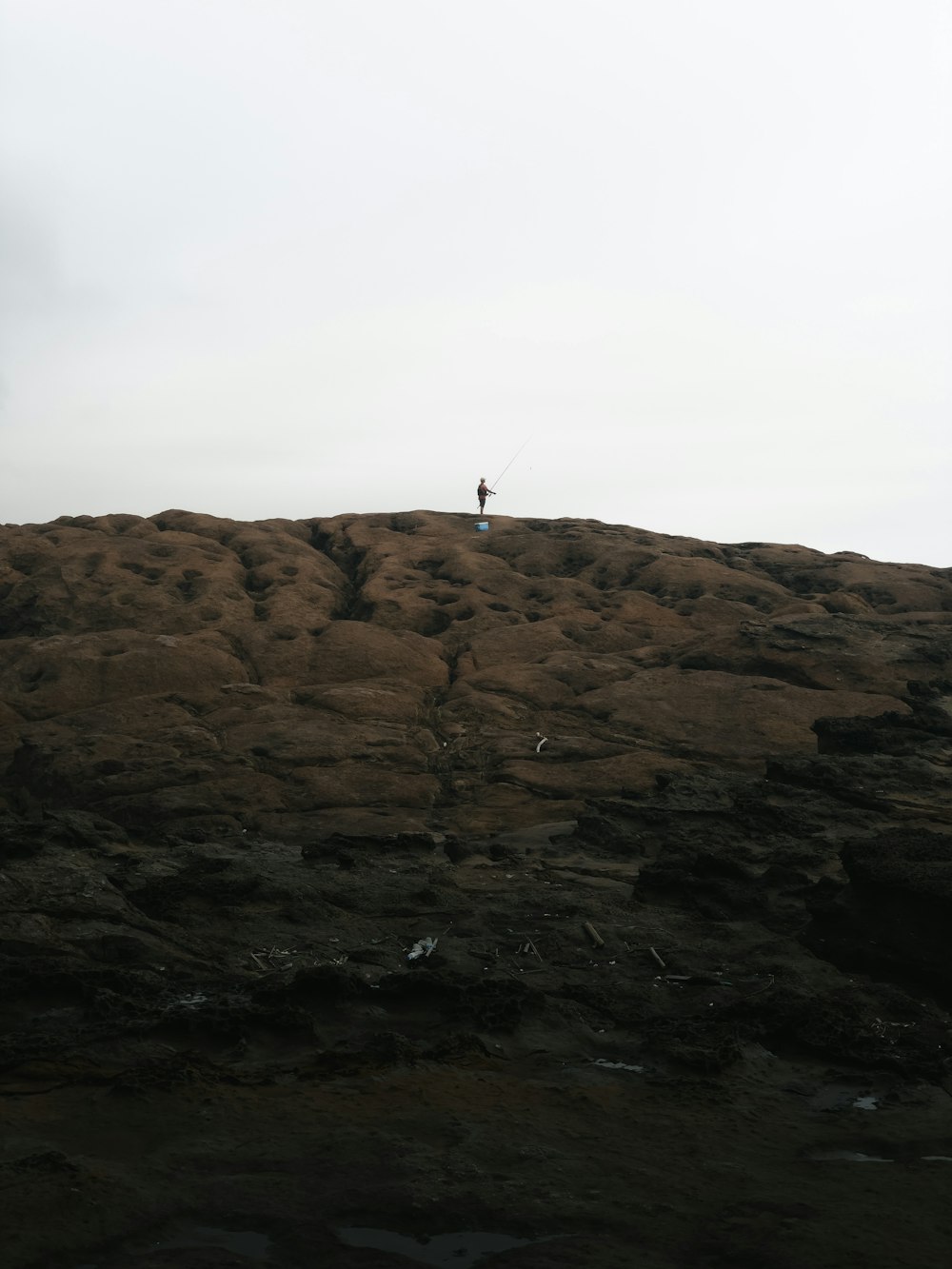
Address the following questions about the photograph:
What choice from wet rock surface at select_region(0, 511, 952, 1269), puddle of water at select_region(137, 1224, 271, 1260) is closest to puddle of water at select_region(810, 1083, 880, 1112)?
wet rock surface at select_region(0, 511, 952, 1269)

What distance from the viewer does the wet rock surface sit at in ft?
16.5

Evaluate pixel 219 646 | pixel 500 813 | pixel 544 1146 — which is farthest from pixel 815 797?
pixel 219 646

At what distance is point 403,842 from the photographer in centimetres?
1302

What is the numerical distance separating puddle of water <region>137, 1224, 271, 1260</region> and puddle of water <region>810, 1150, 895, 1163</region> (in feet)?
9.41

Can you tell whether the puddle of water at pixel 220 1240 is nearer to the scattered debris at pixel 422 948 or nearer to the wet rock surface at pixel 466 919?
the wet rock surface at pixel 466 919

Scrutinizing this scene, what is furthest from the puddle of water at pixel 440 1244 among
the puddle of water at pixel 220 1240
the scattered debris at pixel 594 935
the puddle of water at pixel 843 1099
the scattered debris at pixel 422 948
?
the scattered debris at pixel 594 935

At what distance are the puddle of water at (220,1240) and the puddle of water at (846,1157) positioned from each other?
9.41ft

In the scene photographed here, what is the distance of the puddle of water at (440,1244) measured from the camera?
461 centimetres

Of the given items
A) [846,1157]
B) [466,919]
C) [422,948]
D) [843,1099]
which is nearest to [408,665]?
[466,919]

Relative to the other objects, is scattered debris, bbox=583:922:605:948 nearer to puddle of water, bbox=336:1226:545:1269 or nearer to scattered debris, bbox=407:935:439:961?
scattered debris, bbox=407:935:439:961

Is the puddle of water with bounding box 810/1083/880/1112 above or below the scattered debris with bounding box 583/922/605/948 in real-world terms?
above

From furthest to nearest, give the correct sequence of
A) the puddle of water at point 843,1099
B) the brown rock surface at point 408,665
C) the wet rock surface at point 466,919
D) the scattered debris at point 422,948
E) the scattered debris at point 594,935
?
the brown rock surface at point 408,665 → the scattered debris at point 594,935 → the scattered debris at point 422,948 → the puddle of water at point 843,1099 → the wet rock surface at point 466,919

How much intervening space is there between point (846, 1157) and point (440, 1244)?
2340 mm

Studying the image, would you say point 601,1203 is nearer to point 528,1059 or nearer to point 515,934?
point 528,1059
